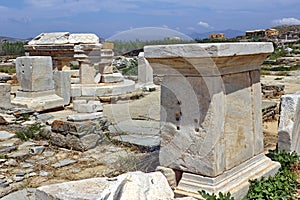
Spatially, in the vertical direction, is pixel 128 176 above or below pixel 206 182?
above

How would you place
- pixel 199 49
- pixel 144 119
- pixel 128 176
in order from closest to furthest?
pixel 128 176 < pixel 199 49 < pixel 144 119

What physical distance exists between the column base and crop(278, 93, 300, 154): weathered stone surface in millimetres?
838

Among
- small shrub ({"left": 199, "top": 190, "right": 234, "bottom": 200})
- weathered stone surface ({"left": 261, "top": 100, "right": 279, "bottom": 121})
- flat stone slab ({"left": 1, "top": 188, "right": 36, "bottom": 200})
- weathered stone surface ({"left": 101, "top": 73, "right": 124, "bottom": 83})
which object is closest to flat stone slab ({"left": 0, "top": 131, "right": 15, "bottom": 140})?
flat stone slab ({"left": 1, "top": 188, "right": 36, "bottom": 200})

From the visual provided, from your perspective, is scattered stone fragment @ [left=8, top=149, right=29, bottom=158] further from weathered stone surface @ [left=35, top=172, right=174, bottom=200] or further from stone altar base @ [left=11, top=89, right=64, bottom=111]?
stone altar base @ [left=11, top=89, right=64, bottom=111]

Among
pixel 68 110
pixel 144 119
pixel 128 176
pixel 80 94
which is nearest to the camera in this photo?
pixel 128 176

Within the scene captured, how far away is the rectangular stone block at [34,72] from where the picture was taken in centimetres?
993

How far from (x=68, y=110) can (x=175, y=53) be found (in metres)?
7.89

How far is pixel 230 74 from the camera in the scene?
3322 mm

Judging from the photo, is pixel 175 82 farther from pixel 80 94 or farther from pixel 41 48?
pixel 41 48

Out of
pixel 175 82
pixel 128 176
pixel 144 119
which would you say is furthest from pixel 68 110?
pixel 128 176

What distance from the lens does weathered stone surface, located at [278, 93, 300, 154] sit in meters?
4.30

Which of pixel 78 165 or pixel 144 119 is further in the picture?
pixel 144 119

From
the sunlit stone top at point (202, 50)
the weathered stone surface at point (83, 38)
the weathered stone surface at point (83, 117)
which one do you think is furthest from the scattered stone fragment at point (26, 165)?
the weathered stone surface at point (83, 38)

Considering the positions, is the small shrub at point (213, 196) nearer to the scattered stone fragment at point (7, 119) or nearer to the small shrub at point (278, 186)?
the small shrub at point (278, 186)
